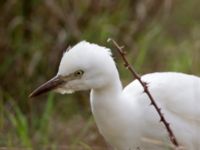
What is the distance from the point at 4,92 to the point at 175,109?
7.44ft

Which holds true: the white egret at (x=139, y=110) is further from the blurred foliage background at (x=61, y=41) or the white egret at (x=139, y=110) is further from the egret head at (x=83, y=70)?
the blurred foliage background at (x=61, y=41)

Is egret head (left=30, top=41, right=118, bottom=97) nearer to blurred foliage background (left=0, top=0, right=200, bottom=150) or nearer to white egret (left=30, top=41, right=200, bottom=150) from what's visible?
white egret (left=30, top=41, right=200, bottom=150)

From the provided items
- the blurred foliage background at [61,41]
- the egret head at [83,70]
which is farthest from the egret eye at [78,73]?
the blurred foliage background at [61,41]

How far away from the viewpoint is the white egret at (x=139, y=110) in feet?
15.2

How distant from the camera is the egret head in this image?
177 inches

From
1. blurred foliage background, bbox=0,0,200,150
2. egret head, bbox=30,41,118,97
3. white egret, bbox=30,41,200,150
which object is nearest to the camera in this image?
egret head, bbox=30,41,118,97

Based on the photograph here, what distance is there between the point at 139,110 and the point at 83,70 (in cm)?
41

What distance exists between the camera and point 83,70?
4551 mm

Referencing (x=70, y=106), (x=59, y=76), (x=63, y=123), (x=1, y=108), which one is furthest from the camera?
(x=70, y=106)

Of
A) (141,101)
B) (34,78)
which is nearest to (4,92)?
(34,78)

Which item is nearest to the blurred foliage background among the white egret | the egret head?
the white egret

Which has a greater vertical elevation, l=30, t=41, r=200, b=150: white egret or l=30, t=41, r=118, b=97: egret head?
l=30, t=41, r=118, b=97: egret head

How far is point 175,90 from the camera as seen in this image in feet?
15.8

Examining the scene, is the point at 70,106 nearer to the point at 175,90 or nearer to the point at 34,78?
the point at 34,78
